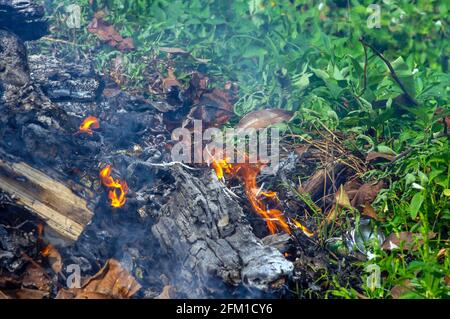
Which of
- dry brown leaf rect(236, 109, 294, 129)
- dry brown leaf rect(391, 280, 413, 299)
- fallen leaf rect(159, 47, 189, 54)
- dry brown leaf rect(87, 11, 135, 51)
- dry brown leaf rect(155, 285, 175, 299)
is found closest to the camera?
dry brown leaf rect(391, 280, 413, 299)

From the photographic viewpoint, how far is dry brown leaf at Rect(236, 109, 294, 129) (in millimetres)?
4605

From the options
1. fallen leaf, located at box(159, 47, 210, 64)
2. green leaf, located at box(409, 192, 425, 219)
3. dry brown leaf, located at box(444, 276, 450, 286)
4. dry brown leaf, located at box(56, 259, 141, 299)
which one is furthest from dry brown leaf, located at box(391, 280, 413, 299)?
fallen leaf, located at box(159, 47, 210, 64)

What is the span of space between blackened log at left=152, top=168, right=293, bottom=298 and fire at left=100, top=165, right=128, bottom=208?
36cm

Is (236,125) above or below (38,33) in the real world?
below

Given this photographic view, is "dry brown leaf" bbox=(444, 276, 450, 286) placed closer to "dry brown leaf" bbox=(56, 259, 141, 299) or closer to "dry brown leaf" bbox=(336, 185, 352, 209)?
"dry brown leaf" bbox=(336, 185, 352, 209)

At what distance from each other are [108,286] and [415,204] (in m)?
2.17

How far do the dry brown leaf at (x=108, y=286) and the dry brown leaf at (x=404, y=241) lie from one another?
174cm

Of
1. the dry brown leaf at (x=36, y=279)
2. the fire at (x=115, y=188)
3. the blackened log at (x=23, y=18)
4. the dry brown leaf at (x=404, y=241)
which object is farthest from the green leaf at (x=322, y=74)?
the blackened log at (x=23, y=18)

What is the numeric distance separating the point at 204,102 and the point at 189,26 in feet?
5.13

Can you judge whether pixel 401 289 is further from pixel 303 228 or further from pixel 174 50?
pixel 174 50

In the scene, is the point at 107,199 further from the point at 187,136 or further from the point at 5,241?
the point at 187,136

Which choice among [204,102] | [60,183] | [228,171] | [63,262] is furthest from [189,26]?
[63,262]

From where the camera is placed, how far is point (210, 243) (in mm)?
3301
